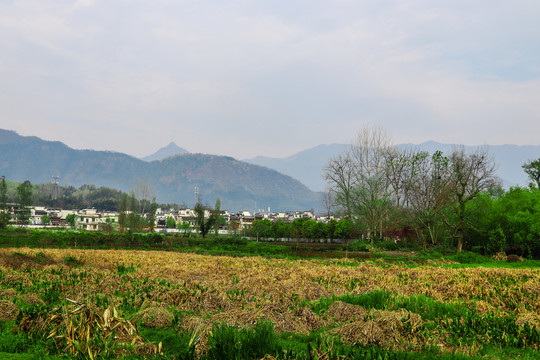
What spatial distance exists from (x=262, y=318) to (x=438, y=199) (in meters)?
37.6

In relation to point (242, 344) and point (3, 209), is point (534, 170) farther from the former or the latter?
point (3, 209)

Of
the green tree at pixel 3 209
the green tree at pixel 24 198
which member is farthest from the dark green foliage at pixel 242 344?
the green tree at pixel 24 198

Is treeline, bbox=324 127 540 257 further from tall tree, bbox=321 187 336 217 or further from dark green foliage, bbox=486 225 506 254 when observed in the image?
tall tree, bbox=321 187 336 217

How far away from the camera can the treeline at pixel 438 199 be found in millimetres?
35094

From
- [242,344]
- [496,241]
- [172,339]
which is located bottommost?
[172,339]

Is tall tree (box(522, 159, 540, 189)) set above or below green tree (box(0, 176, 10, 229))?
above

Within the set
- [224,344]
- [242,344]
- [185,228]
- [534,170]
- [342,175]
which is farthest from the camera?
[185,228]

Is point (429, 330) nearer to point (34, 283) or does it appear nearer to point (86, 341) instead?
point (86, 341)

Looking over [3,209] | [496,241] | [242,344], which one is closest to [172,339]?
[242,344]

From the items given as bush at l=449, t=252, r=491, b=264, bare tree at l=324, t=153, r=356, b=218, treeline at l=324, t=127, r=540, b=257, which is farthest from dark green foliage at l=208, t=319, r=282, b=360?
bare tree at l=324, t=153, r=356, b=218

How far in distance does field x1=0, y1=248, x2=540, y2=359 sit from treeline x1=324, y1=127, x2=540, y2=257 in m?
21.1

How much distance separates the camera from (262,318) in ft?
31.2

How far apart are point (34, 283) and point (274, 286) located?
9.09m

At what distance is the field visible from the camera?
7203mm
